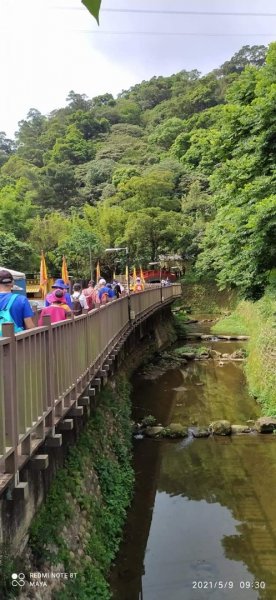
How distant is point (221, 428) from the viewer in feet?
47.9

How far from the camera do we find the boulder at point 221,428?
14.6 m

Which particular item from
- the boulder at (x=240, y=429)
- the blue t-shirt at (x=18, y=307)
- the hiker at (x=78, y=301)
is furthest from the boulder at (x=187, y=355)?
the blue t-shirt at (x=18, y=307)

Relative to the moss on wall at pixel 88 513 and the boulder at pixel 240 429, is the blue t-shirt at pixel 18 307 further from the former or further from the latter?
the boulder at pixel 240 429

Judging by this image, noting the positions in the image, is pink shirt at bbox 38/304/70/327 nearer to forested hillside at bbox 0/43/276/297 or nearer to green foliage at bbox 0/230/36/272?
forested hillside at bbox 0/43/276/297

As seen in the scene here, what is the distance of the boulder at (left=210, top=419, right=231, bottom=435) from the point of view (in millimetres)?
14555

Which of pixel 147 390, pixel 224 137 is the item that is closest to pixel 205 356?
pixel 147 390

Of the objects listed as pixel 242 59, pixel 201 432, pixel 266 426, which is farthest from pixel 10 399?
pixel 242 59

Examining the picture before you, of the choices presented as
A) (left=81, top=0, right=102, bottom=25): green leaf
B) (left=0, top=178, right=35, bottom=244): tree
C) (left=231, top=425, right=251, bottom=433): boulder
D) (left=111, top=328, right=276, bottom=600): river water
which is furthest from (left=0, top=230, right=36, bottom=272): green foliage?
(left=81, top=0, right=102, bottom=25): green leaf

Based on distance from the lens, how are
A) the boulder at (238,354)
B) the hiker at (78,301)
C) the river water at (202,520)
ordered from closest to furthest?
the river water at (202,520) < the hiker at (78,301) < the boulder at (238,354)

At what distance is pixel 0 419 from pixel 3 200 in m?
39.2

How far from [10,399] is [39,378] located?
3.56 ft

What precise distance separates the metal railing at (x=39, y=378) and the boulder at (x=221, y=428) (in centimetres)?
652

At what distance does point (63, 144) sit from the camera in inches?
3688

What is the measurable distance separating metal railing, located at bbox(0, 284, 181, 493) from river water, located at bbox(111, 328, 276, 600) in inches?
120
